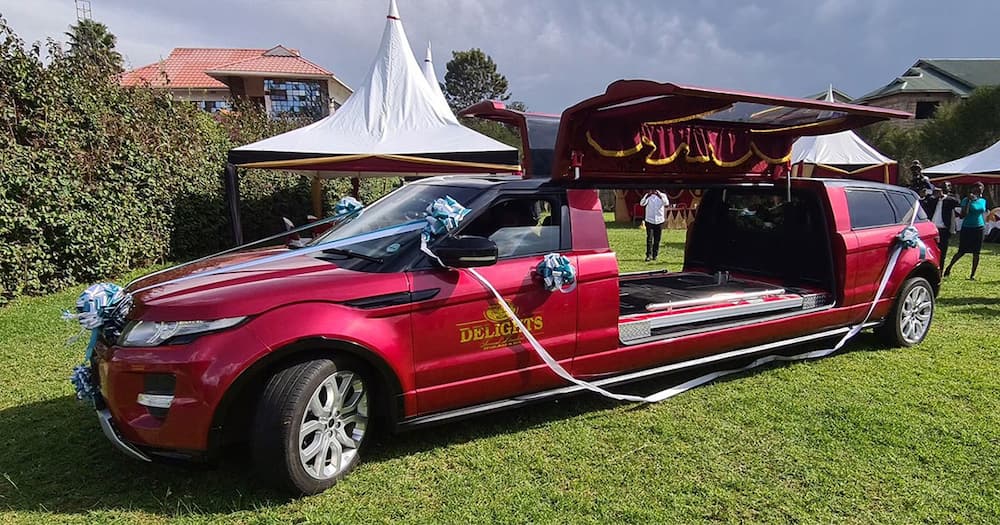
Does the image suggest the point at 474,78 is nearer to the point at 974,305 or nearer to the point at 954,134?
the point at 954,134

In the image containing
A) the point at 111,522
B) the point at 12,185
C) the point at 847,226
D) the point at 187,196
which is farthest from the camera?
the point at 187,196

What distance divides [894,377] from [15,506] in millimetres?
5883

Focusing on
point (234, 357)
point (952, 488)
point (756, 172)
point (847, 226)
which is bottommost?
point (952, 488)

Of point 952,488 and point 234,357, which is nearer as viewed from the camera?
point 234,357

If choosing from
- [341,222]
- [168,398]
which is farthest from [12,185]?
[168,398]

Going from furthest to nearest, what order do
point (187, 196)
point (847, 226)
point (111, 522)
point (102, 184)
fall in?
point (187, 196) < point (102, 184) < point (847, 226) < point (111, 522)

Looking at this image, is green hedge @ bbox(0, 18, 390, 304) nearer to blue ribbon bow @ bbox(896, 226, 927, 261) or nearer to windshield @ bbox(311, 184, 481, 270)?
windshield @ bbox(311, 184, 481, 270)

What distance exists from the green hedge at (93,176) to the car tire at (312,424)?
6281mm

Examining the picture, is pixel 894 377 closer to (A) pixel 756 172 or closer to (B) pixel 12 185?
(A) pixel 756 172

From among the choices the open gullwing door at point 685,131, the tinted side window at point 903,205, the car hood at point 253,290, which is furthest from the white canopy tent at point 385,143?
the car hood at point 253,290

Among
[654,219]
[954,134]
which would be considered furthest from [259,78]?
[954,134]

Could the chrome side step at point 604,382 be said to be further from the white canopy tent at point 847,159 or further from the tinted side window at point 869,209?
the white canopy tent at point 847,159

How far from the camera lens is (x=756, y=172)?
534 cm

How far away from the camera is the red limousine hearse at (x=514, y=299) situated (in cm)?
279
